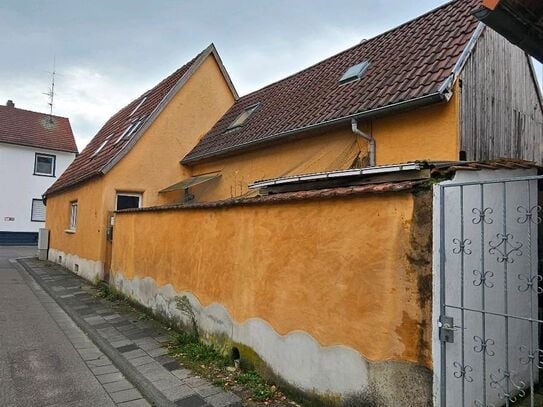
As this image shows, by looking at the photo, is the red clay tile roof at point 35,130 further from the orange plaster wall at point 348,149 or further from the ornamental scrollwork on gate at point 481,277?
the ornamental scrollwork on gate at point 481,277

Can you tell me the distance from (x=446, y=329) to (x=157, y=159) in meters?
11.2

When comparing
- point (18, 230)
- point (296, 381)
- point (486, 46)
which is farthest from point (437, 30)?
point (18, 230)

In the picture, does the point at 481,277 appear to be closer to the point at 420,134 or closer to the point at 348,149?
the point at 420,134

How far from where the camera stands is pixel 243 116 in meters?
12.6

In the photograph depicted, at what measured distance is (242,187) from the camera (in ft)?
35.0

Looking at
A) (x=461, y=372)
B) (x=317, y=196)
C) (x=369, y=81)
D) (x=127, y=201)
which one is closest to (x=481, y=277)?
(x=461, y=372)

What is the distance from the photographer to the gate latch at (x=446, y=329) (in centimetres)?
298

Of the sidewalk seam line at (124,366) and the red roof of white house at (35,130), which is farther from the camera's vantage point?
the red roof of white house at (35,130)

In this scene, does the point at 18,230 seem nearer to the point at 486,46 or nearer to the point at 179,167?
the point at 179,167

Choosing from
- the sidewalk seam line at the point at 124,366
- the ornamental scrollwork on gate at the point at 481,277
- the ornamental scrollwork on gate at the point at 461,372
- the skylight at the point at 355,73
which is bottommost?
the sidewalk seam line at the point at 124,366

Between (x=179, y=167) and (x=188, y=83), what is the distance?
294 centimetres

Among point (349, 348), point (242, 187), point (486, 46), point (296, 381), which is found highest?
point (486, 46)

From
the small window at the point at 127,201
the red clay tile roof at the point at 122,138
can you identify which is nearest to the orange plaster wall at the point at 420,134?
the red clay tile roof at the point at 122,138

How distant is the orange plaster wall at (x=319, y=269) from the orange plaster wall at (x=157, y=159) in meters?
6.31
